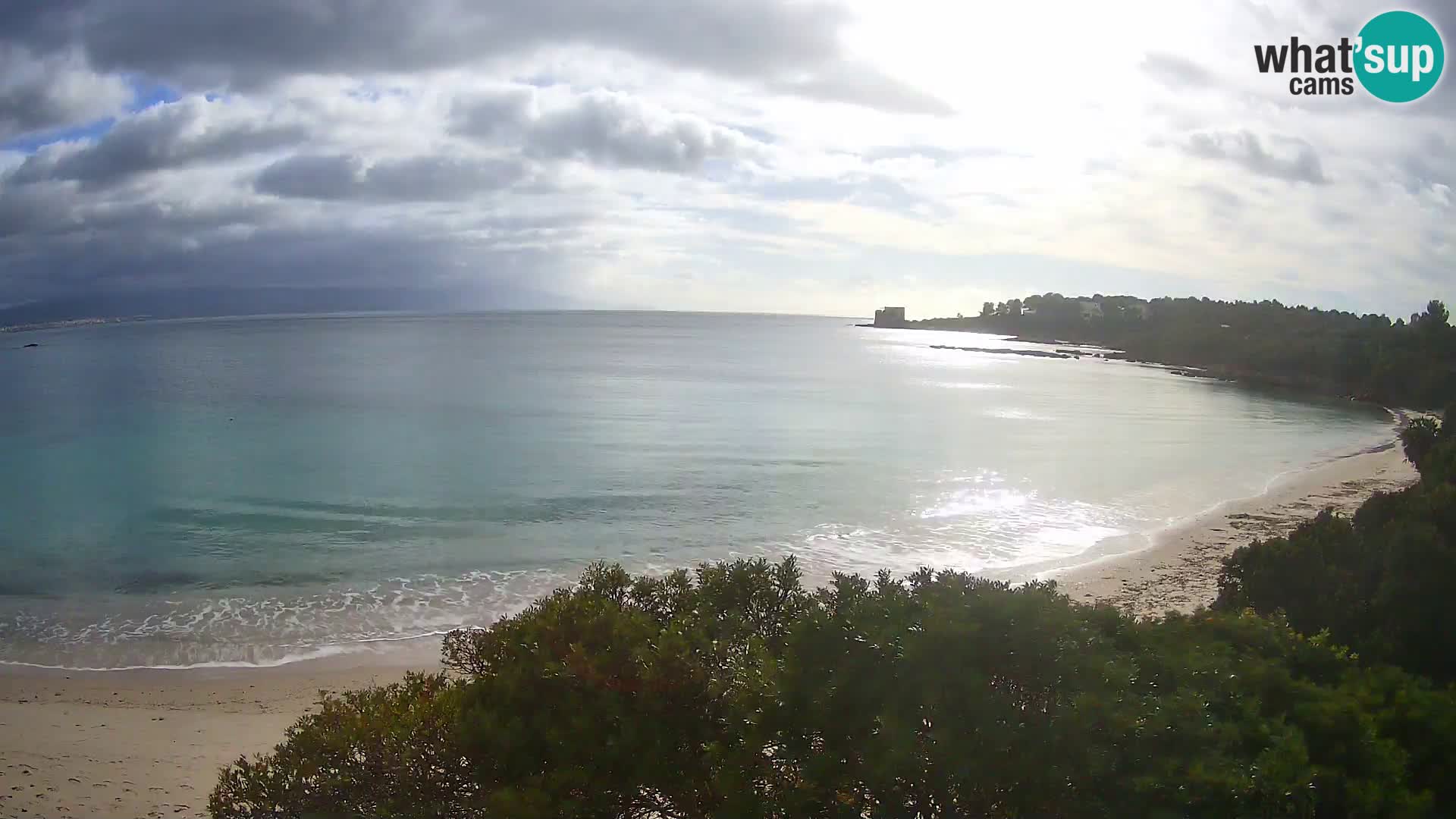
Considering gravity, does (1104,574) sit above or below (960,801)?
below

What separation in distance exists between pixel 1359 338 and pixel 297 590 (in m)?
90.2


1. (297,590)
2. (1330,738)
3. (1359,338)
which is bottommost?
(297,590)

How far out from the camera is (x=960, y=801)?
5.68 metres

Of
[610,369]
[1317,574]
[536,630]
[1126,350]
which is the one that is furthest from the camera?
[1126,350]

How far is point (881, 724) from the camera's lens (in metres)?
5.56

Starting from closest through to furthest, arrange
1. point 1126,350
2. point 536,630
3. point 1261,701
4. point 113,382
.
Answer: point 1261,701 < point 536,630 < point 113,382 < point 1126,350

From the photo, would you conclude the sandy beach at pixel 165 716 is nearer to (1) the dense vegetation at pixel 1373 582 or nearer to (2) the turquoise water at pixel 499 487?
(2) the turquoise water at pixel 499 487

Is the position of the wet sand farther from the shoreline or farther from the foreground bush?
the shoreline

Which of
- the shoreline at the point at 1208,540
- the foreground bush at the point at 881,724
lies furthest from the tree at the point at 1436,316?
the foreground bush at the point at 881,724

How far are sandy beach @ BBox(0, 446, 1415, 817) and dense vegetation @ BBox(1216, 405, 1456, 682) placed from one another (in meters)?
1.83

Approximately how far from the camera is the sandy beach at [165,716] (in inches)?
401

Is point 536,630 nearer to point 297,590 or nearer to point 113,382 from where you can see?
point 297,590

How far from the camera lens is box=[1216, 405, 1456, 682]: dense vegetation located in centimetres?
930

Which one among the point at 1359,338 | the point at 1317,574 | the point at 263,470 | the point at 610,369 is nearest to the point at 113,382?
the point at 610,369
